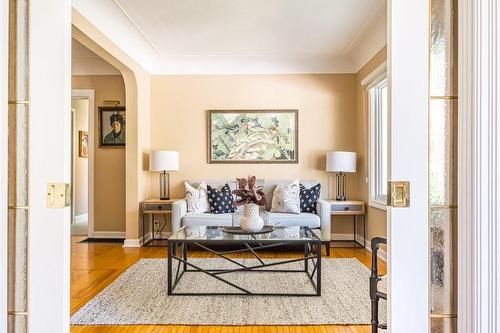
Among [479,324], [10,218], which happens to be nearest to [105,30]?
[10,218]

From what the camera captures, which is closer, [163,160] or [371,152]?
[371,152]

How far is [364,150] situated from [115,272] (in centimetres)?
353

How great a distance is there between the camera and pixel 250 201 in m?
3.08

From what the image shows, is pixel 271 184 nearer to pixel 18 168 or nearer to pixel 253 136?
pixel 253 136

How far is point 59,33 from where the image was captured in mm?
1013

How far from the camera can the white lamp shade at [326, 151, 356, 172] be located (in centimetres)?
461

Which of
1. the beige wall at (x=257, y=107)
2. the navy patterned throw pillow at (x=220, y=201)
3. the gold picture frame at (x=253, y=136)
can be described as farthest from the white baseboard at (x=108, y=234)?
the gold picture frame at (x=253, y=136)

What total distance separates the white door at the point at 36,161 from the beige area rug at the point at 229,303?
148 cm

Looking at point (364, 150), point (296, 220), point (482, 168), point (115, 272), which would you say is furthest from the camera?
point (364, 150)

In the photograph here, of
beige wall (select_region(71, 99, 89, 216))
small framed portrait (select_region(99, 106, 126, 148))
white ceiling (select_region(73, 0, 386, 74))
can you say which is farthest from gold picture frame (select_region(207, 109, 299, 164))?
beige wall (select_region(71, 99, 89, 216))

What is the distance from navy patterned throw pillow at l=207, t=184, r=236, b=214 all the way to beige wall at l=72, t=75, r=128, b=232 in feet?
5.04

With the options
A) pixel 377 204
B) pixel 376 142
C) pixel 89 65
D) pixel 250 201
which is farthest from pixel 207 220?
pixel 89 65
